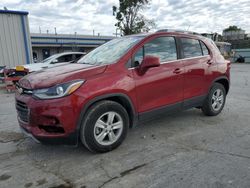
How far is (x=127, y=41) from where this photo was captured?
4332 mm

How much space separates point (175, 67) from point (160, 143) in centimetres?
140

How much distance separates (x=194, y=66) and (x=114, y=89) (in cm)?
200

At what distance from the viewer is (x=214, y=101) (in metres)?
5.40

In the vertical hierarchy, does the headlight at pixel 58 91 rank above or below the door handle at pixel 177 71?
below

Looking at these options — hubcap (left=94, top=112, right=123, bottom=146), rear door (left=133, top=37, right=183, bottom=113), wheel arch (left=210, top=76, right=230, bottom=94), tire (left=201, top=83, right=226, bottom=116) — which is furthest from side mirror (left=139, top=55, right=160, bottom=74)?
wheel arch (left=210, top=76, right=230, bottom=94)

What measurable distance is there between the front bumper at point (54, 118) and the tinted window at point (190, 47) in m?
2.47

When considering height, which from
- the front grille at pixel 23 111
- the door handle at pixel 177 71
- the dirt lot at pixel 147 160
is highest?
the door handle at pixel 177 71

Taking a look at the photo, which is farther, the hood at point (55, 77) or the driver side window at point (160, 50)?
the driver side window at point (160, 50)

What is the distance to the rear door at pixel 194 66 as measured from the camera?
4617mm

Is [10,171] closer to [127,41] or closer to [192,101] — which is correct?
[127,41]

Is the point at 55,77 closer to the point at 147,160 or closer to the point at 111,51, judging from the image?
the point at 111,51

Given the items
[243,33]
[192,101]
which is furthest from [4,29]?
[243,33]

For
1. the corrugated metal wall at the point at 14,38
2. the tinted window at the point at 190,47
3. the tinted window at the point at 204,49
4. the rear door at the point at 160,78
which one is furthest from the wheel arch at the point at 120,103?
the corrugated metal wall at the point at 14,38

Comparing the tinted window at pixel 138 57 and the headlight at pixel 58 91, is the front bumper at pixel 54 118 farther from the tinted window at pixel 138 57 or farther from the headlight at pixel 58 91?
the tinted window at pixel 138 57
